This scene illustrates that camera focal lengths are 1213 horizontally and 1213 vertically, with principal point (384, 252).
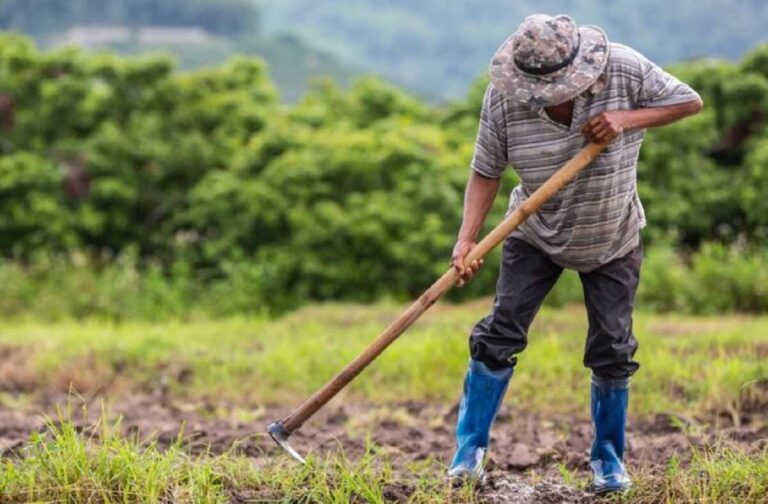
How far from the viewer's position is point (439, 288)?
4.19 m

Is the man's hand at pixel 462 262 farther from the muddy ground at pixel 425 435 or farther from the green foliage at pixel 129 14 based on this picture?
the green foliage at pixel 129 14

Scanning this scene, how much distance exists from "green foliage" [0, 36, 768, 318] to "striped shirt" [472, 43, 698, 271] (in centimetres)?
701

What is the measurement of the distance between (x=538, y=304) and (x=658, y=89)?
90 cm

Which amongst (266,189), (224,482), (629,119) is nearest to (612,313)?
(629,119)

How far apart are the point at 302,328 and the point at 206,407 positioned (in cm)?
252

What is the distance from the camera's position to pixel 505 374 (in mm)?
4480

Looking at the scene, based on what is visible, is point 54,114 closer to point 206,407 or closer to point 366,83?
point 366,83

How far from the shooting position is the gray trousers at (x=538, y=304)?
430 cm

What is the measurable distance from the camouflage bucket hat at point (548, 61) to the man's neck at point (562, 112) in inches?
4.9

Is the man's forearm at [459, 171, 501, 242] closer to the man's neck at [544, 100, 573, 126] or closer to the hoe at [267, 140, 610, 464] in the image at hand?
the hoe at [267, 140, 610, 464]

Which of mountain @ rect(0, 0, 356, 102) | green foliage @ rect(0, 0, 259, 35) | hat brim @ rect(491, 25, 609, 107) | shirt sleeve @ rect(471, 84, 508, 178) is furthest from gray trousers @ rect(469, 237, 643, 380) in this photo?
green foliage @ rect(0, 0, 259, 35)

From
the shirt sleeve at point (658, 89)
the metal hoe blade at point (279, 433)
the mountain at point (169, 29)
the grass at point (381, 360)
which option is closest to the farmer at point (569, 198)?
the shirt sleeve at point (658, 89)

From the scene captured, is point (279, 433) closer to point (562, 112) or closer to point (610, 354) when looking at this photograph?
point (610, 354)

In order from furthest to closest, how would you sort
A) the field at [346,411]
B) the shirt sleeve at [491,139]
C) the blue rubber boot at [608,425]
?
the blue rubber boot at [608,425] < the shirt sleeve at [491,139] < the field at [346,411]
